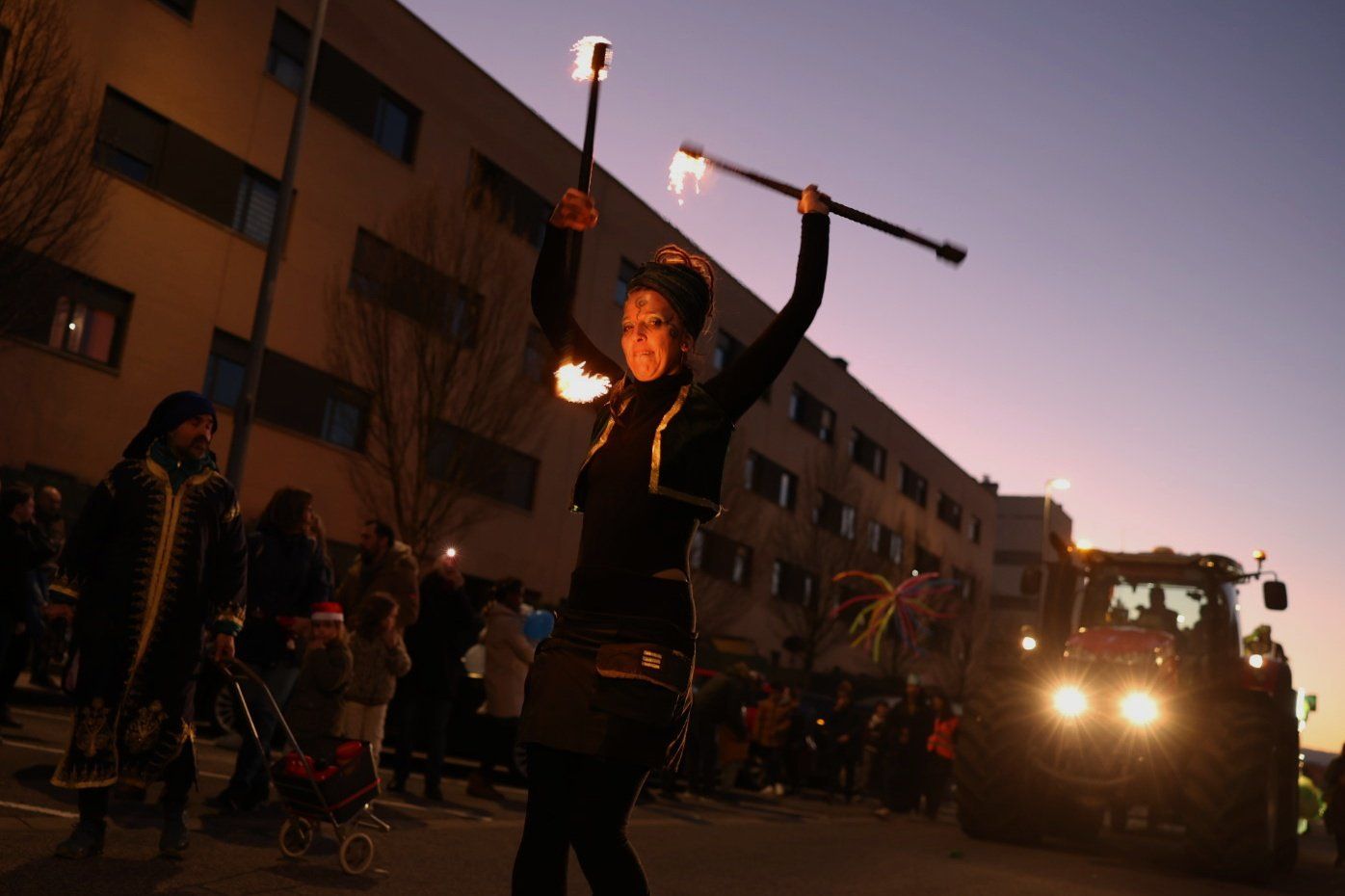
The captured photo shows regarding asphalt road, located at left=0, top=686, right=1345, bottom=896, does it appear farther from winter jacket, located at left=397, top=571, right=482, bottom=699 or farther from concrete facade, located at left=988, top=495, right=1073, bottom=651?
concrete facade, located at left=988, top=495, right=1073, bottom=651

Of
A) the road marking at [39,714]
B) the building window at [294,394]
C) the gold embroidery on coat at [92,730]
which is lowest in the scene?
the road marking at [39,714]

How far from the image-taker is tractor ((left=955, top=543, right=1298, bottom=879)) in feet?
38.5

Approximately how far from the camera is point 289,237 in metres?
23.9

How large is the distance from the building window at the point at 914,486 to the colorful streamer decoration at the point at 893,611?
569 cm

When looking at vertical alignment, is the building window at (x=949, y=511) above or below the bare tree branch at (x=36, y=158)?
above

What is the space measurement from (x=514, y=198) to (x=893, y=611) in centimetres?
2469

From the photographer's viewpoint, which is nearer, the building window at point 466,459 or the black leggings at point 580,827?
the black leggings at point 580,827

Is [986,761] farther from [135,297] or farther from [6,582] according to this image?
[135,297]

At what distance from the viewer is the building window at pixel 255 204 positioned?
23.4m

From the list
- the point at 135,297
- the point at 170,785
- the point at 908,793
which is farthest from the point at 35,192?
the point at 908,793

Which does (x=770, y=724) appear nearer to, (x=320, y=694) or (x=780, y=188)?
(x=320, y=694)

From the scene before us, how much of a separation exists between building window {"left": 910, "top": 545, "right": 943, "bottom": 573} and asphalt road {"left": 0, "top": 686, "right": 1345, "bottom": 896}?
40.8 metres

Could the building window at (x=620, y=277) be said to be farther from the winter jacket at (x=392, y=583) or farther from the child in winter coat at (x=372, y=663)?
the child in winter coat at (x=372, y=663)

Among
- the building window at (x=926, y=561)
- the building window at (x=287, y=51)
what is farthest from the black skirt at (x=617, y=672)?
the building window at (x=926, y=561)
